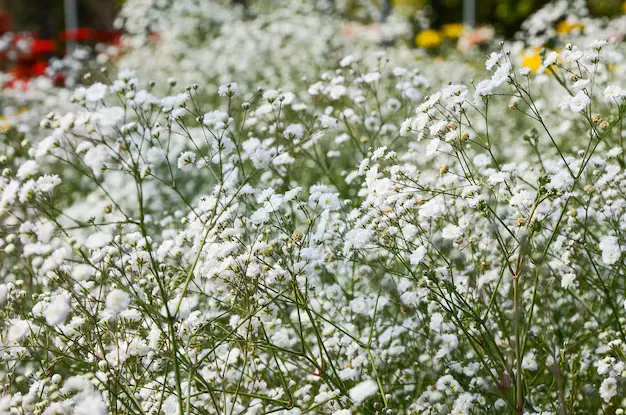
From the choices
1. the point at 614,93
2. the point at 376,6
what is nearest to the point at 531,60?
the point at 614,93

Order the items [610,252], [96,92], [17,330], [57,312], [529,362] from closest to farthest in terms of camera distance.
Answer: [57,312] < [17,330] < [610,252] < [96,92] < [529,362]

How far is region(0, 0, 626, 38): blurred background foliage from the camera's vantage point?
15.0 meters

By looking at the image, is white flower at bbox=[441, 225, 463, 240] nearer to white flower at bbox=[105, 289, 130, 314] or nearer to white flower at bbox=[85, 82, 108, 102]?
white flower at bbox=[105, 289, 130, 314]

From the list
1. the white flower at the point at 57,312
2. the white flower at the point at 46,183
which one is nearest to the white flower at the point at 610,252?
the white flower at the point at 57,312

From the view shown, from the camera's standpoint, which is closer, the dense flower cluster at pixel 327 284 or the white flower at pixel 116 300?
the white flower at pixel 116 300

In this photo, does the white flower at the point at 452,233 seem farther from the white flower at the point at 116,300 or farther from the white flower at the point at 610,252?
the white flower at the point at 116,300

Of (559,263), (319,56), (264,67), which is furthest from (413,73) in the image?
(264,67)

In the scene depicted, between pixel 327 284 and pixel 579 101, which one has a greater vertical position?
pixel 327 284

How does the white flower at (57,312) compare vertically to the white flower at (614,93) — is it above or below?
below

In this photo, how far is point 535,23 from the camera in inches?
249

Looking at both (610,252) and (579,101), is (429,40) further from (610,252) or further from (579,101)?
(610,252)

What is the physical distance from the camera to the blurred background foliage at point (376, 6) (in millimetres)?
14992

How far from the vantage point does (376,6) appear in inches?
566

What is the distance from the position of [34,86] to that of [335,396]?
21.5 ft
